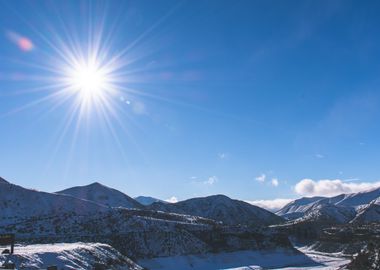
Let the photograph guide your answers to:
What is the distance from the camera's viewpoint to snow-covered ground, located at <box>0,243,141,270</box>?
54.5 m

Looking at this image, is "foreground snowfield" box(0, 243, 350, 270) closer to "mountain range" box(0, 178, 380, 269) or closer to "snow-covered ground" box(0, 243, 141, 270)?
"snow-covered ground" box(0, 243, 141, 270)

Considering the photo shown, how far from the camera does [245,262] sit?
125938 millimetres

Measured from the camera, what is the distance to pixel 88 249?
7081 centimetres

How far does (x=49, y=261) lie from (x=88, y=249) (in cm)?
1346

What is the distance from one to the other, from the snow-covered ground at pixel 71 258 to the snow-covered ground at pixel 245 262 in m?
30.6

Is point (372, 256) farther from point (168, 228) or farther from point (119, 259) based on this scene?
point (168, 228)

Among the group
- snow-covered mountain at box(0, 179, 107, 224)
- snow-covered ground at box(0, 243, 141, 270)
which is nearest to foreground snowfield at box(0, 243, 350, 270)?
snow-covered ground at box(0, 243, 141, 270)

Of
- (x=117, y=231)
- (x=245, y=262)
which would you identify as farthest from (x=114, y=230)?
(x=245, y=262)

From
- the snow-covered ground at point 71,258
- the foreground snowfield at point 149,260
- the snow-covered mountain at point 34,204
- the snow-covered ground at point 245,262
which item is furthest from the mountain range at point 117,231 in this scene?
the snow-covered ground at point 71,258

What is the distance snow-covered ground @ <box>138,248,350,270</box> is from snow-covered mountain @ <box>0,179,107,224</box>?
48.3 meters

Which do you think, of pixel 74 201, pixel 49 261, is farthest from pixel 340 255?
pixel 49 261

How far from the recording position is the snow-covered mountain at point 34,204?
139625 mm

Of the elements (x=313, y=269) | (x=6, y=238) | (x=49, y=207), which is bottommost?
(x=313, y=269)

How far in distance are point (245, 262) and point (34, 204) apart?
76394mm
